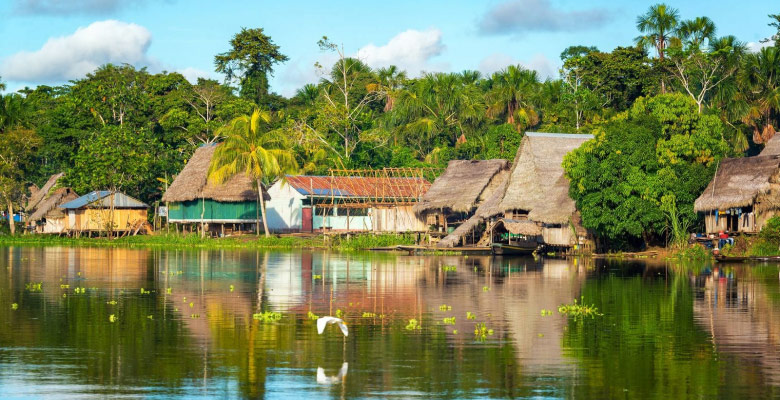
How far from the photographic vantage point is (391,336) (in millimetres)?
18859

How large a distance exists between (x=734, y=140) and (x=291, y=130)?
28464mm

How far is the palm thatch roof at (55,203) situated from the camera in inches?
2760

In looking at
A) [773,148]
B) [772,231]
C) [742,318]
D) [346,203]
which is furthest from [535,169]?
[742,318]

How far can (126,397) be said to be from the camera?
44.1 feet

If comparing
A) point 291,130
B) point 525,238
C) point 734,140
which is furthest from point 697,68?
point 291,130

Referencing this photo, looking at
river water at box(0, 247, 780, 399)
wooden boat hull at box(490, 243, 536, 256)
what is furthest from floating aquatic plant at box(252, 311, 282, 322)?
wooden boat hull at box(490, 243, 536, 256)

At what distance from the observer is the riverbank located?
53.6 m

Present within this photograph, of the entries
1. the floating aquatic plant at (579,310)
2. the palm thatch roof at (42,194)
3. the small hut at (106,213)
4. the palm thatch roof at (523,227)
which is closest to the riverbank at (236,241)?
the small hut at (106,213)

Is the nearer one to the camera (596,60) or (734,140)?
(734,140)

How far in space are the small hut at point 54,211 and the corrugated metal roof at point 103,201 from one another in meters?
2.43

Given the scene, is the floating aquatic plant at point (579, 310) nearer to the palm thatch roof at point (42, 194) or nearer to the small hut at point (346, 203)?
the small hut at point (346, 203)

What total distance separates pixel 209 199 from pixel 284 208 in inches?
179

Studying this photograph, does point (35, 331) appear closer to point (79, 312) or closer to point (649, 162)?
point (79, 312)

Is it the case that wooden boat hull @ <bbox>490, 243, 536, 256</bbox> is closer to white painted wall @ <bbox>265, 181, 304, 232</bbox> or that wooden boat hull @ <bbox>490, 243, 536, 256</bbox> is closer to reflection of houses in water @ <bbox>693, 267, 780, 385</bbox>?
reflection of houses in water @ <bbox>693, 267, 780, 385</bbox>
